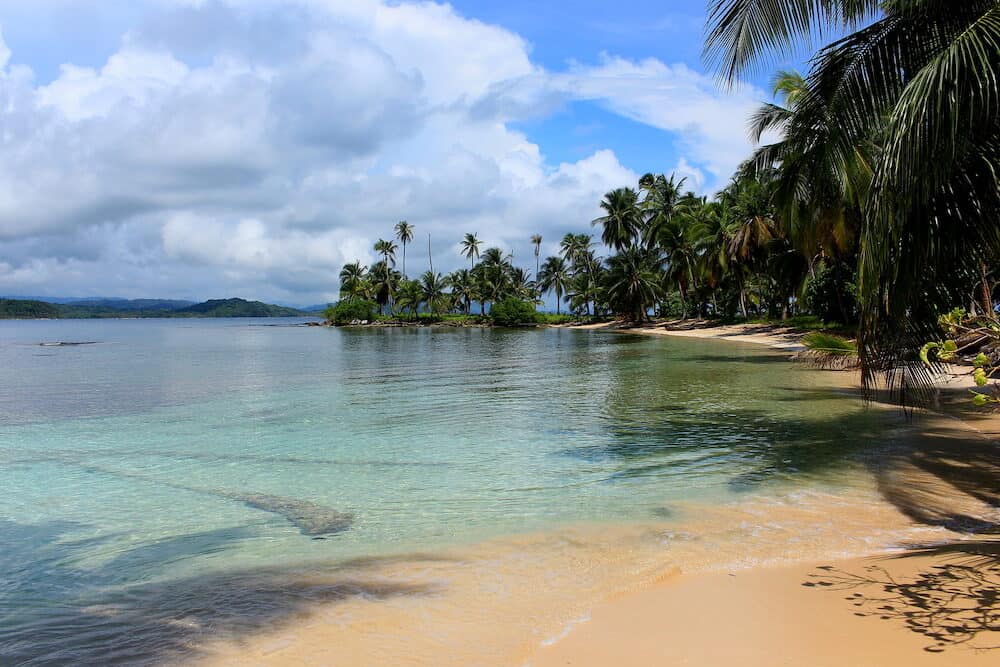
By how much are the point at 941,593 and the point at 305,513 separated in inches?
241

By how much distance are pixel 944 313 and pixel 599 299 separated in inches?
2752

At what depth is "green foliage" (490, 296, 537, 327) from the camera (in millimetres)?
81625

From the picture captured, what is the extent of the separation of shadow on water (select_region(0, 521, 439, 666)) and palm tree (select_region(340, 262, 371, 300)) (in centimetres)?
9483

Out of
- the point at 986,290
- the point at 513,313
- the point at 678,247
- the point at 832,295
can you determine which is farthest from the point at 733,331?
the point at 986,290

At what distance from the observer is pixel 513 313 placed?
81.6 m

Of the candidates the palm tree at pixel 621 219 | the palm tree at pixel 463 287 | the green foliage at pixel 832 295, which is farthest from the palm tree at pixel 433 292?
the green foliage at pixel 832 295

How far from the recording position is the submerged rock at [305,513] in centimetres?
689

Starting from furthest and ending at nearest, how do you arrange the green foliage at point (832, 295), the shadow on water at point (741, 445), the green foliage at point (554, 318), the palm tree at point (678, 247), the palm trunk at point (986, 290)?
the green foliage at point (554, 318) → the palm tree at point (678, 247) → the green foliage at point (832, 295) → the shadow on water at point (741, 445) → the palm trunk at point (986, 290)

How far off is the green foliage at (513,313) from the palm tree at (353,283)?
1038 inches

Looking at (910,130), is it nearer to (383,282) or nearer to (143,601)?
(143,601)

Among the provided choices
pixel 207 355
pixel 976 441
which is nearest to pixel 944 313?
pixel 976 441

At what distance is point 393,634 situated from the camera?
4.30 m

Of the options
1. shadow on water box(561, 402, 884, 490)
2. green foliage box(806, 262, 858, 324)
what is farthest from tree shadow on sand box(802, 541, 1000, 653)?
green foliage box(806, 262, 858, 324)

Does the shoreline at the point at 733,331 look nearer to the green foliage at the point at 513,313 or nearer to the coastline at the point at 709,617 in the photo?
the green foliage at the point at 513,313
